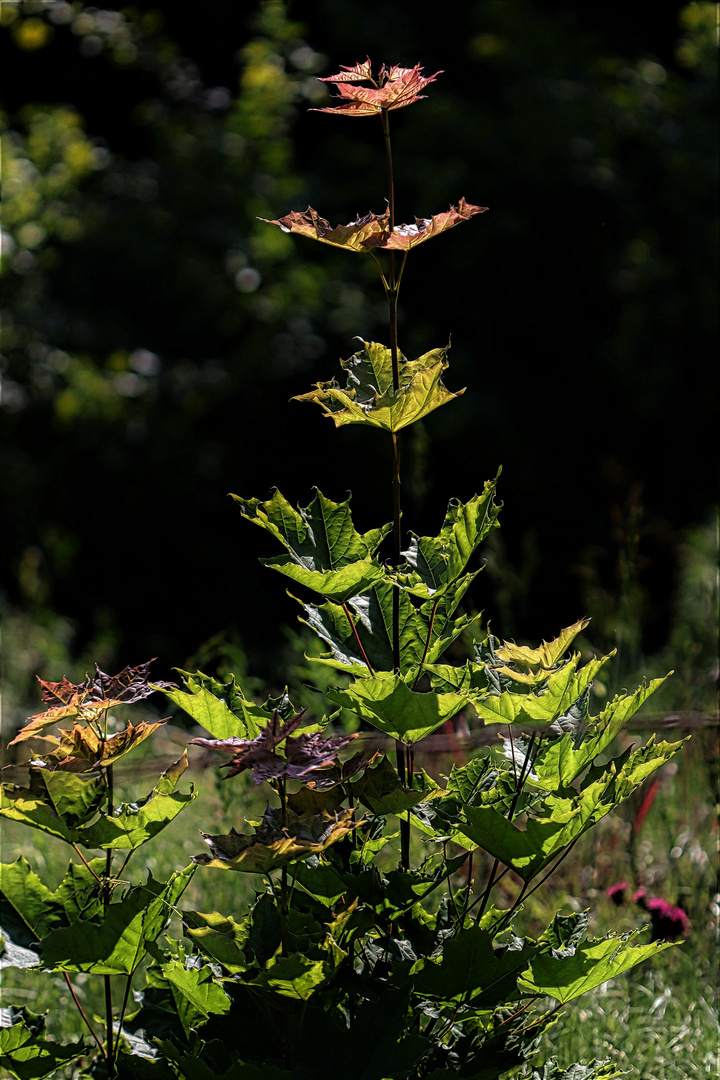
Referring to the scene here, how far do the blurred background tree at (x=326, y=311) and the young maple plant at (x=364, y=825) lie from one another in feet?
13.8

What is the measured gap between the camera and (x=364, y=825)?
1182 millimetres

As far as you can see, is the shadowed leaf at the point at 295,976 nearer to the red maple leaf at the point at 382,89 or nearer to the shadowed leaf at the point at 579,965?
the shadowed leaf at the point at 579,965

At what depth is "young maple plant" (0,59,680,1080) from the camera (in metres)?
0.99

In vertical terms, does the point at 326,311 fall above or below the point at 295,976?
below

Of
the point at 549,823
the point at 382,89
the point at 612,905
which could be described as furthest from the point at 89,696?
the point at 612,905

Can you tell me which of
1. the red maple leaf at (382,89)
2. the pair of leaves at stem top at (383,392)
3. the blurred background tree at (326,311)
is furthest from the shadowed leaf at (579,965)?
the blurred background tree at (326,311)

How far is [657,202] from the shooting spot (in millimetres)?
5594

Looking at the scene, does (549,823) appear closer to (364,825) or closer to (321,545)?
(364,825)

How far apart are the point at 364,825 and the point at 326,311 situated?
4.74m

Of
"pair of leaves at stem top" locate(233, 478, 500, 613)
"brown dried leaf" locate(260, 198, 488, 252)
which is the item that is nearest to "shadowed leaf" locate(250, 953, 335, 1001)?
"pair of leaves at stem top" locate(233, 478, 500, 613)

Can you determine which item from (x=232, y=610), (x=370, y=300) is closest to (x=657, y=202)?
(x=370, y=300)

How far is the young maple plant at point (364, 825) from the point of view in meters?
0.99

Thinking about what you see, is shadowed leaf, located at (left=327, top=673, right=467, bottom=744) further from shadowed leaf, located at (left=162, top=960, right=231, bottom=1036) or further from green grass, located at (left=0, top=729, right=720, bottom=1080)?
green grass, located at (left=0, top=729, right=720, bottom=1080)

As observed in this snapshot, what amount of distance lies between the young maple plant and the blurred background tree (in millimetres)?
4206
